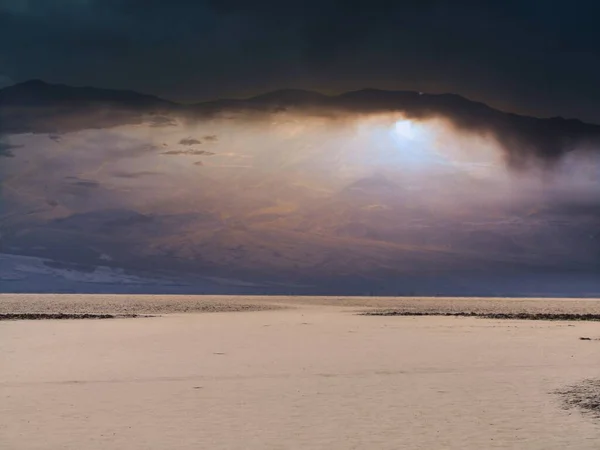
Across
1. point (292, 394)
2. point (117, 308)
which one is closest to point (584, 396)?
point (292, 394)

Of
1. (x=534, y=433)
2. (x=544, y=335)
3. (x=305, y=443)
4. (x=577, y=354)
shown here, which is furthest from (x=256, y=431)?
(x=544, y=335)

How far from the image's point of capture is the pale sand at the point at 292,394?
14617 millimetres

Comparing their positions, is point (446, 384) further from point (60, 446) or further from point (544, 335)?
point (544, 335)

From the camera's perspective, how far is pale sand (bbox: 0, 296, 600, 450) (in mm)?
14617

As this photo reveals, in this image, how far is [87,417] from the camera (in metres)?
16.6

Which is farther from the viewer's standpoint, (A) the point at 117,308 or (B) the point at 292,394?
(A) the point at 117,308

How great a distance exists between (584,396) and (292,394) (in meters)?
6.98

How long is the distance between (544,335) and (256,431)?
3004 cm

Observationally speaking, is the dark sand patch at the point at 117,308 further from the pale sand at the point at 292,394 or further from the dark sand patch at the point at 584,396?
the dark sand patch at the point at 584,396

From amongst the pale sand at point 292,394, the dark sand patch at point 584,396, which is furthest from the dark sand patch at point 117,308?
the dark sand patch at point 584,396

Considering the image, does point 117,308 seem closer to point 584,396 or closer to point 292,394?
point 292,394

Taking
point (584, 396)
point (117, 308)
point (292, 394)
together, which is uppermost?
point (117, 308)

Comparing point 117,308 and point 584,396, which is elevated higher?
point 117,308

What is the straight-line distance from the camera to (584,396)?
19.6 metres
